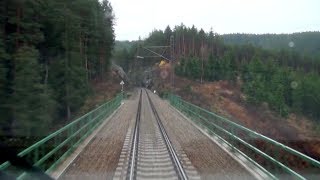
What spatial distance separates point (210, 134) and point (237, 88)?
77.7 metres

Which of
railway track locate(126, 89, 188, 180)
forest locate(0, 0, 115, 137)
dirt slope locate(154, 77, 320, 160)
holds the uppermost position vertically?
forest locate(0, 0, 115, 137)

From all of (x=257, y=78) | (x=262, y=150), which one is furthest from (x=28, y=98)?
(x=257, y=78)

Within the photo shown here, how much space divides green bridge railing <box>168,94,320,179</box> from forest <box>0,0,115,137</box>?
10.2m

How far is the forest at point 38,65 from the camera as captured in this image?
88.6 feet

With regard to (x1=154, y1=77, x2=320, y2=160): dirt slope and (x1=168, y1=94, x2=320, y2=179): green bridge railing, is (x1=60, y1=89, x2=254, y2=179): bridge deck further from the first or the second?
(x1=154, y1=77, x2=320, y2=160): dirt slope

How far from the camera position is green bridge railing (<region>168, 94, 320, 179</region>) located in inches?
440

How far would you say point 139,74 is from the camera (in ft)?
472

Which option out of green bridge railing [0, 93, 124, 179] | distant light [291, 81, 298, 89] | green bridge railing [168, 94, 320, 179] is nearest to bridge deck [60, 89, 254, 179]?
green bridge railing [0, 93, 124, 179]

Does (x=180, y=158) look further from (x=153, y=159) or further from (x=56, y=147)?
(x=56, y=147)

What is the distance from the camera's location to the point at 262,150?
17.2 m

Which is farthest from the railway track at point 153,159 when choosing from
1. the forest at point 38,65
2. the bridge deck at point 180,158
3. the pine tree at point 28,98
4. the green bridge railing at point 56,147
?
the forest at point 38,65

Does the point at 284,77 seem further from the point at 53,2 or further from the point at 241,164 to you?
the point at 241,164

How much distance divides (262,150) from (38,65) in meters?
19.9

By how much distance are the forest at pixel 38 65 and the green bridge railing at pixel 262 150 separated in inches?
403
